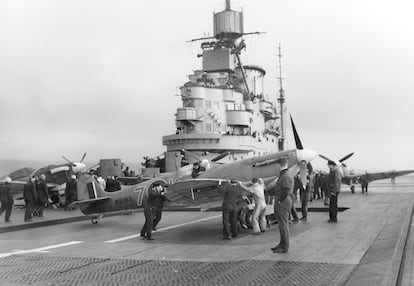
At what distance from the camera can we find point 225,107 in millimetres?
39250

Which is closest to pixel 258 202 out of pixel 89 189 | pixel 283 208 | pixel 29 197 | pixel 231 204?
pixel 231 204

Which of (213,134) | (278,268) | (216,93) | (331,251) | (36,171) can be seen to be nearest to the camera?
(278,268)

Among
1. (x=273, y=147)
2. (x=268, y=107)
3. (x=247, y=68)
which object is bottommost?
(x=273, y=147)

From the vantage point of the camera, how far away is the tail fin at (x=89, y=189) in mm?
17781

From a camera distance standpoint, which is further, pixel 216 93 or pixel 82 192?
pixel 216 93

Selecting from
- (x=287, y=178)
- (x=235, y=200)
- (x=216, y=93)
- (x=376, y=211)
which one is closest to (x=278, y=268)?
(x=287, y=178)

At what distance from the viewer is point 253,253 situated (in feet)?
31.4

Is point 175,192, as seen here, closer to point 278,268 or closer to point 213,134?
point 278,268

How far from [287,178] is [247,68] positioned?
38307 millimetres

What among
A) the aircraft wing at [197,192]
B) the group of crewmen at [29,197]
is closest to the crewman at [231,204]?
the aircraft wing at [197,192]

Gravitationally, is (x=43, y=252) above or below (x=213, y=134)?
below

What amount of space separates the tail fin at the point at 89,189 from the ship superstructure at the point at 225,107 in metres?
12.3

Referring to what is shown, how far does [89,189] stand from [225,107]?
22.8m

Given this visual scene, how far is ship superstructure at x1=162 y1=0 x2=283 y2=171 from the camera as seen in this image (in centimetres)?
3684
